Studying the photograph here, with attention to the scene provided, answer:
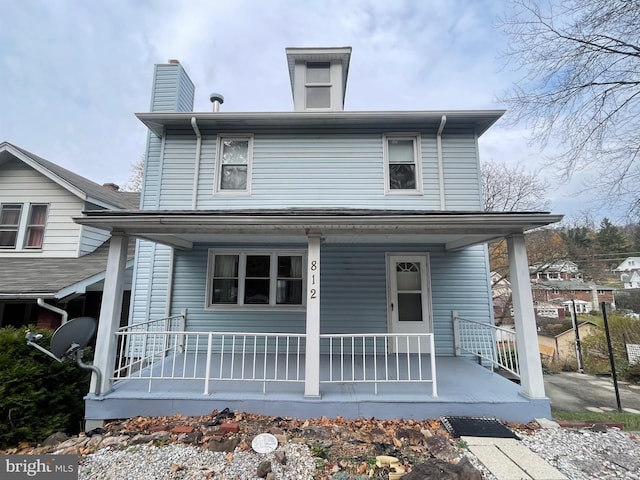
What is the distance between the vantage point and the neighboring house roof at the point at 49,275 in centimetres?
558

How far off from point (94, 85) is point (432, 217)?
23046mm

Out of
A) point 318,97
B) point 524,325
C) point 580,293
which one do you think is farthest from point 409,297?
point 580,293

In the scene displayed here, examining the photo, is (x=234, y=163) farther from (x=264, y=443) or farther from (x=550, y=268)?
(x=550, y=268)

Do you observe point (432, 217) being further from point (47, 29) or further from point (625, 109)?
point (47, 29)

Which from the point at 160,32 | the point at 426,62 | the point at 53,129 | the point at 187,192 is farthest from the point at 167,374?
the point at 53,129

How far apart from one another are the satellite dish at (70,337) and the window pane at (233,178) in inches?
157

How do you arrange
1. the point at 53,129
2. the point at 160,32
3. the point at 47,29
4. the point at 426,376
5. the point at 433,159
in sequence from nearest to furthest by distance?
1. the point at 426,376
2. the point at 433,159
3. the point at 160,32
4. the point at 47,29
5. the point at 53,129

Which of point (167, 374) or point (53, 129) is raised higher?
point (53, 129)

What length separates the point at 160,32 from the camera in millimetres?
9516

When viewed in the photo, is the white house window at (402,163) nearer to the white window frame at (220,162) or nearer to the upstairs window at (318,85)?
the upstairs window at (318,85)

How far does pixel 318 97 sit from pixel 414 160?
307cm

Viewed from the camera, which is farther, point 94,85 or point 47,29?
point 94,85

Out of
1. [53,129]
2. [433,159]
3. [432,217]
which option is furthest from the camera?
[53,129]

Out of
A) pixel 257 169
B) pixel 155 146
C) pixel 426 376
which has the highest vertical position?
pixel 155 146
